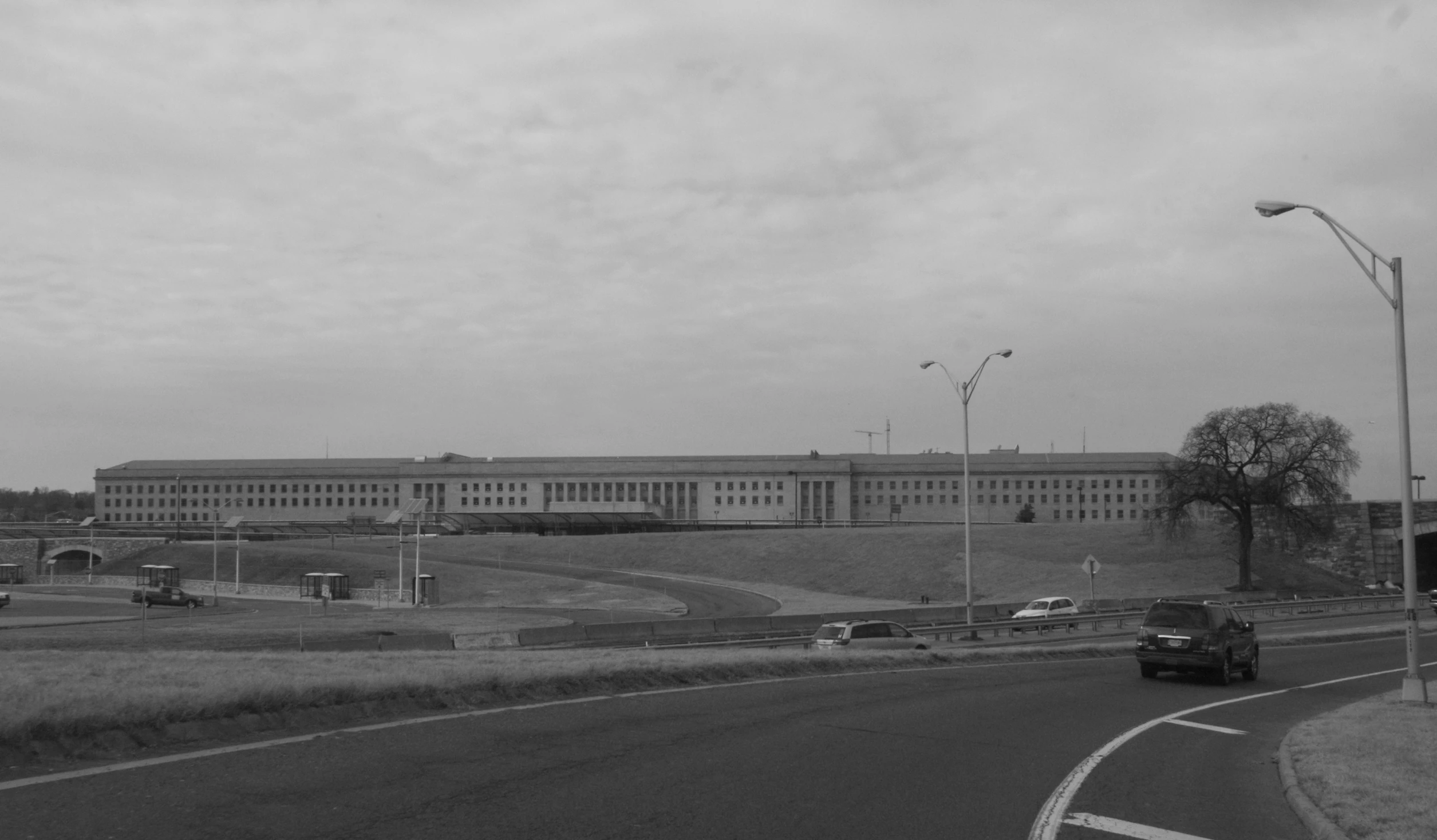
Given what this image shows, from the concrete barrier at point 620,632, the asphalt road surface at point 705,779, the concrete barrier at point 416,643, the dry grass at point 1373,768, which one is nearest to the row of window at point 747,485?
the concrete barrier at point 620,632

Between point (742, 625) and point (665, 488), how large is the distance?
112 metres

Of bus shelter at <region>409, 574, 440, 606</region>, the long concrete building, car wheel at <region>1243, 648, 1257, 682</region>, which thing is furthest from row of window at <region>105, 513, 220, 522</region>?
car wheel at <region>1243, 648, 1257, 682</region>

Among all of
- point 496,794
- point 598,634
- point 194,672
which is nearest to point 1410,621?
point 496,794

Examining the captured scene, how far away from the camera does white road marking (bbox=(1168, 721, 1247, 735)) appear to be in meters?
16.9

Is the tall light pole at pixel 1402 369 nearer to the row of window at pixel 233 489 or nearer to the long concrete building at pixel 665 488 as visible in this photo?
the long concrete building at pixel 665 488

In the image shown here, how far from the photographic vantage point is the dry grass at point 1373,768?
10.0m

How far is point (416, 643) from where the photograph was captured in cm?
3778

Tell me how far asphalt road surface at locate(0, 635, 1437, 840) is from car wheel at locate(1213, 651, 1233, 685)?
6433 mm

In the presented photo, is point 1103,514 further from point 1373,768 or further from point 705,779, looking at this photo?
point 705,779

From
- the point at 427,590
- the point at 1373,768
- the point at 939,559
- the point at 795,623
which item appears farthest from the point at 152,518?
the point at 1373,768

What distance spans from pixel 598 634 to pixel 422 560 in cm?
5870

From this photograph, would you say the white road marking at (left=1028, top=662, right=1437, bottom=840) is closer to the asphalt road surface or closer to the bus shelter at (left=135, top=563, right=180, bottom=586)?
the asphalt road surface

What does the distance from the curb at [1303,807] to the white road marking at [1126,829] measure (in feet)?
3.56

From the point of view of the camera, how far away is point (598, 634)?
40.4 meters
